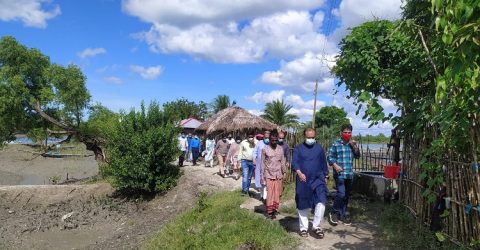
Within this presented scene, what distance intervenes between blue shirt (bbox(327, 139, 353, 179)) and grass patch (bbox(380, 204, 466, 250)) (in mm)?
952

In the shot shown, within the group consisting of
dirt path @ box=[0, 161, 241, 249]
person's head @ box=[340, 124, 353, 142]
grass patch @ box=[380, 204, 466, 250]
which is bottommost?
dirt path @ box=[0, 161, 241, 249]

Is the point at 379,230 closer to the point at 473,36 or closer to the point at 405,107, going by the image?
the point at 405,107

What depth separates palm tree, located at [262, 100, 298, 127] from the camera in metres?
41.5

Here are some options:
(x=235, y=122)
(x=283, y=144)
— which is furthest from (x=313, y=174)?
(x=235, y=122)

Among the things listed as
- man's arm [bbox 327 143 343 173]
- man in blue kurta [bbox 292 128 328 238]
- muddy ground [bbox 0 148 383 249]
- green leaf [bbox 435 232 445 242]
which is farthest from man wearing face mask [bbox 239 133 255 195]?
green leaf [bbox 435 232 445 242]

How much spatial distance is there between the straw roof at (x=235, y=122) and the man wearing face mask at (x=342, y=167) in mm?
15325

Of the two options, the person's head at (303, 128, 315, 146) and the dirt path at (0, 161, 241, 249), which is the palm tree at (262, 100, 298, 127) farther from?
the person's head at (303, 128, 315, 146)

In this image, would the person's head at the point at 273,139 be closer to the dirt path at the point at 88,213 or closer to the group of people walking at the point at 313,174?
the group of people walking at the point at 313,174

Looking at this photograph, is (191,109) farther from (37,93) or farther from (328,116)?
(37,93)

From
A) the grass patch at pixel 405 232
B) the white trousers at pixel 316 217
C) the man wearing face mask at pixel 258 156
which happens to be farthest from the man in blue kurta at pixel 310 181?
the man wearing face mask at pixel 258 156

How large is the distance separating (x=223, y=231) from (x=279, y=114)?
110ft

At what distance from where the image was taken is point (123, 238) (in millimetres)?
11977

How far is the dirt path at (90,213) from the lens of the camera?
12.4 meters

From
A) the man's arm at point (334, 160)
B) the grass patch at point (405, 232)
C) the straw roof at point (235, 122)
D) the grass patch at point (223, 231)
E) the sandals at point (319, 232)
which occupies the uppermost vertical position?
the straw roof at point (235, 122)
